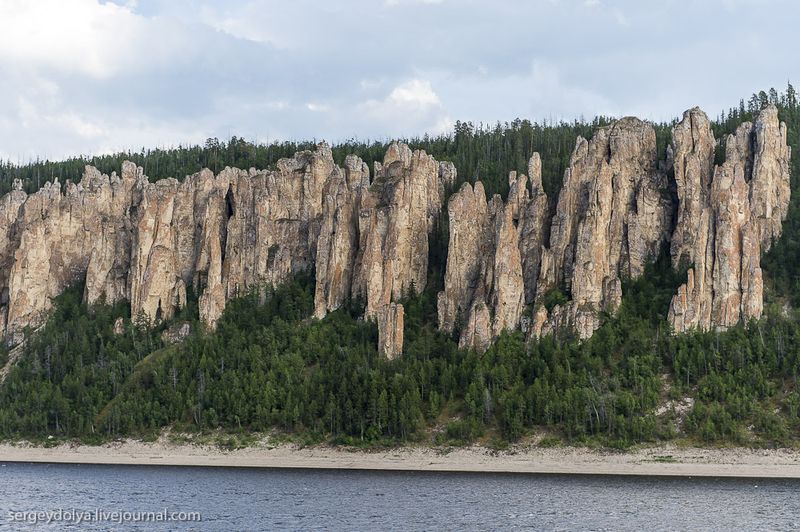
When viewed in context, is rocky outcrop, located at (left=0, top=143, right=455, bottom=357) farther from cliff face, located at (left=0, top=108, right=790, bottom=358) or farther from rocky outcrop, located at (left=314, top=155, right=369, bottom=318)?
cliff face, located at (left=0, top=108, right=790, bottom=358)

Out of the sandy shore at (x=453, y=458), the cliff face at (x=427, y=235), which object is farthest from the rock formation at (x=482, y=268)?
the sandy shore at (x=453, y=458)

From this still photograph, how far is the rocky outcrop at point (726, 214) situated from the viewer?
13688 centimetres

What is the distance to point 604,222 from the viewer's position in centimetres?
15200

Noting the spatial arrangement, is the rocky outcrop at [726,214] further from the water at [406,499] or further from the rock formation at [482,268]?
the water at [406,499]

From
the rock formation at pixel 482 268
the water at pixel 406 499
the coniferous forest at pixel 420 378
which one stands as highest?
the rock formation at pixel 482 268

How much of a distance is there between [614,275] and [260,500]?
245 feet

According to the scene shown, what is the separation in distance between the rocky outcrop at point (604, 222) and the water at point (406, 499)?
3766 cm

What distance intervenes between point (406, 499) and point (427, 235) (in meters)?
79.7

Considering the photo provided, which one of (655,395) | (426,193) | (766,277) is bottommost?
(655,395)

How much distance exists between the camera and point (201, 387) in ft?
467

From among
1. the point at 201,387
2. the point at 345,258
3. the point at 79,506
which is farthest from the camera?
the point at 345,258

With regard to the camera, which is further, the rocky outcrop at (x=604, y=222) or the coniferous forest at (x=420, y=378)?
the rocky outcrop at (x=604, y=222)

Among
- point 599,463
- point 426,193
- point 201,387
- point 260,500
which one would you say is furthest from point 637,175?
point 260,500

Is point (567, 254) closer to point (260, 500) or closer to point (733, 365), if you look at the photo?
point (733, 365)
